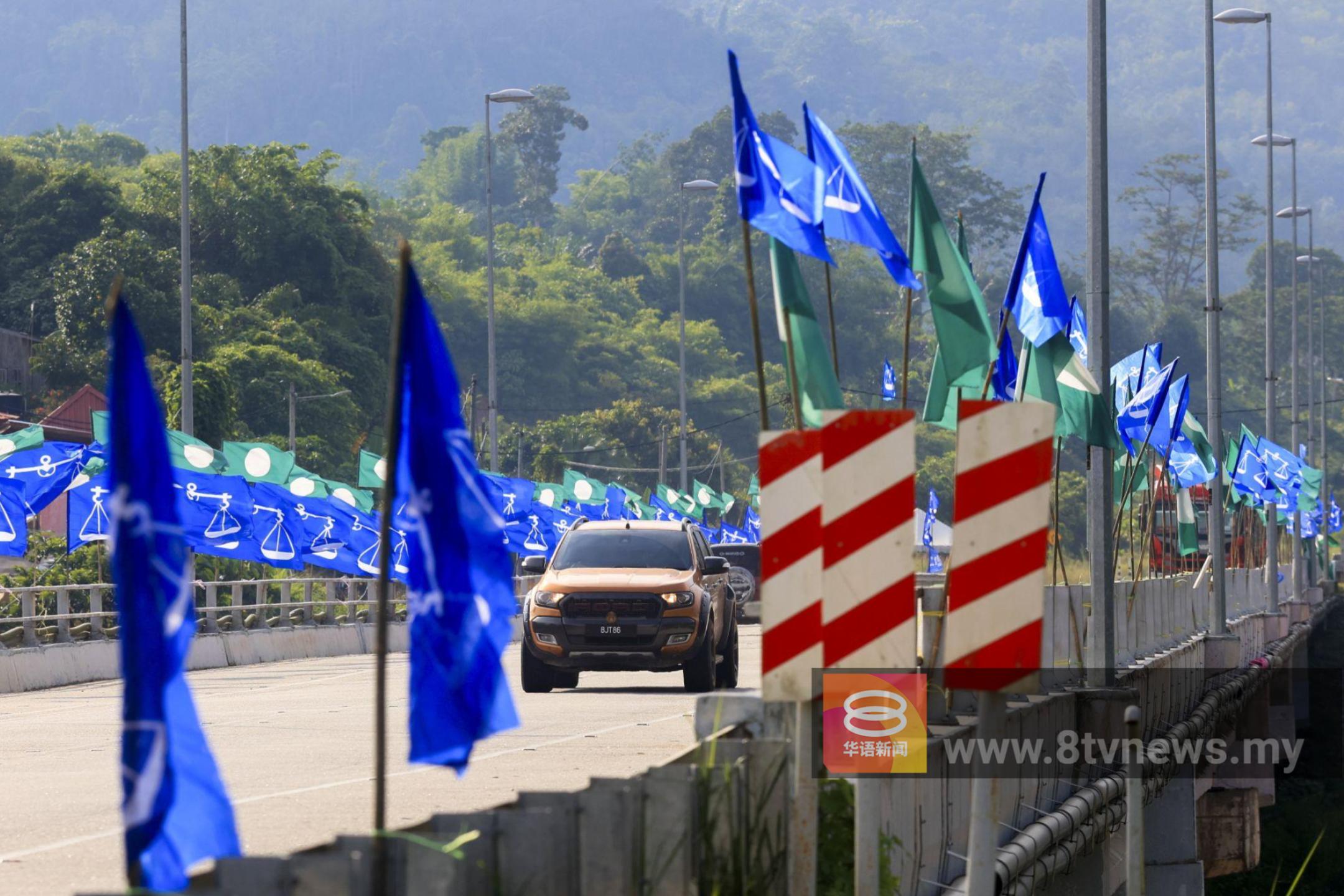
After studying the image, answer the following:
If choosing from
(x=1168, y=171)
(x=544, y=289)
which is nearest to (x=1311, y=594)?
(x=544, y=289)

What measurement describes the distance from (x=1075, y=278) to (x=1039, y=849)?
443 ft

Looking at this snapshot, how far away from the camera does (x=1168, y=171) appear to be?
18038 cm

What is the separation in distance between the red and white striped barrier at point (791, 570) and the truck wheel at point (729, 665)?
16333mm

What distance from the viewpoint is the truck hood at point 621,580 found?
23.4 metres

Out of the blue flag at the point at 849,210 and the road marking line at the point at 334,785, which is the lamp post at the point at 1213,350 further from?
the blue flag at the point at 849,210

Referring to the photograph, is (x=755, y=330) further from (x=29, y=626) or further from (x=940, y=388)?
(x=29, y=626)

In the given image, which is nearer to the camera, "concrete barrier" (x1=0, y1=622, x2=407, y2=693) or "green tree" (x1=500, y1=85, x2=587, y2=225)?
"concrete barrier" (x1=0, y1=622, x2=407, y2=693)

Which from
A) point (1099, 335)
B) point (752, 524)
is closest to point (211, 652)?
point (1099, 335)

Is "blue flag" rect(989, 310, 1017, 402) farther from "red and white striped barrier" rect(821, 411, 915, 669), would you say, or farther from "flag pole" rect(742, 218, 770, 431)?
"red and white striped barrier" rect(821, 411, 915, 669)

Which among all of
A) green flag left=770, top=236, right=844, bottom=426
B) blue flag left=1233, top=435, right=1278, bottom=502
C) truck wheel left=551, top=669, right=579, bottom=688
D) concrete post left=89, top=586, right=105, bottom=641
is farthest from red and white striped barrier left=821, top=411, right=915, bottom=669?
blue flag left=1233, top=435, right=1278, bottom=502

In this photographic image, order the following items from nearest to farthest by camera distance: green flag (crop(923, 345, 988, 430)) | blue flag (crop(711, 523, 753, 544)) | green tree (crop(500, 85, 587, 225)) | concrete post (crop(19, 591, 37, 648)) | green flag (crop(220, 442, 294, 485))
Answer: green flag (crop(923, 345, 988, 430)) → concrete post (crop(19, 591, 37, 648)) → green flag (crop(220, 442, 294, 485)) → blue flag (crop(711, 523, 753, 544)) → green tree (crop(500, 85, 587, 225))

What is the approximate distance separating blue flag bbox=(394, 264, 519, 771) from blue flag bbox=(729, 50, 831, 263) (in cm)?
365

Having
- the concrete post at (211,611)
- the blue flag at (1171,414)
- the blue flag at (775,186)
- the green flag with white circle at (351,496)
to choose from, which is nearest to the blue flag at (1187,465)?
the blue flag at (1171,414)

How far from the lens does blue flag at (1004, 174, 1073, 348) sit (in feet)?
60.7
